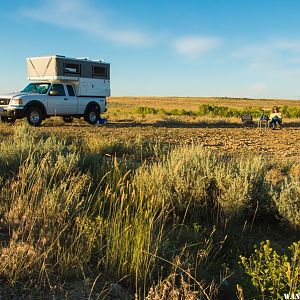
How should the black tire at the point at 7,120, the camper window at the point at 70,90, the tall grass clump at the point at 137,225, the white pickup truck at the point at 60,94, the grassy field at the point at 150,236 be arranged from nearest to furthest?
the grassy field at the point at 150,236 < the tall grass clump at the point at 137,225 < the white pickup truck at the point at 60,94 < the black tire at the point at 7,120 < the camper window at the point at 70,90

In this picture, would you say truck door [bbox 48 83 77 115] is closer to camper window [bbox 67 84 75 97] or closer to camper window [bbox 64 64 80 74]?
camper window [bbox 67 84 75 97]

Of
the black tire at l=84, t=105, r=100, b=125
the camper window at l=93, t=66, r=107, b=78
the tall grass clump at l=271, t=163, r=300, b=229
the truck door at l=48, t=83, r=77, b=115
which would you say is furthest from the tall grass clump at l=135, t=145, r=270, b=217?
the camper window at l=93, t=66, r=107, b=78

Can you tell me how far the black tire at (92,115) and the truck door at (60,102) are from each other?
821 mm

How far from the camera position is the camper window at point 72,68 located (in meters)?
20.0

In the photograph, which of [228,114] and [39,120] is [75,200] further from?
[228,114]

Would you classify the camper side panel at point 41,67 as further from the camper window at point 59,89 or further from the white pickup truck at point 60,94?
the camper window at point 59,89

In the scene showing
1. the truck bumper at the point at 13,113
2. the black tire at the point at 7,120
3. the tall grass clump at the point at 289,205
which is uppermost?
the truck bumper at the point at 13,113

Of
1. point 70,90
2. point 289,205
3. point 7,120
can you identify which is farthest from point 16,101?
point 289,205

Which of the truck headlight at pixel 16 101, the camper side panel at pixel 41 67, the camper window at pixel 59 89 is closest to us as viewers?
the truck headlight at pixel 16 101

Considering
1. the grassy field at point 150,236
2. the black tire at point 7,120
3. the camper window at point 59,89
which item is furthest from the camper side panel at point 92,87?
the grassy field at point 150,236

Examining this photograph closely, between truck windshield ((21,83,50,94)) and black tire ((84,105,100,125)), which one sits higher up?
truck windshield ((21,83,50,94))

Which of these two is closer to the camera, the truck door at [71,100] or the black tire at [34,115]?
the black tire at [34,115]

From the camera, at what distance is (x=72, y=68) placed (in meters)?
20.3

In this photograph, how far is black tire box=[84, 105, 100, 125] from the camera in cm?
2084
